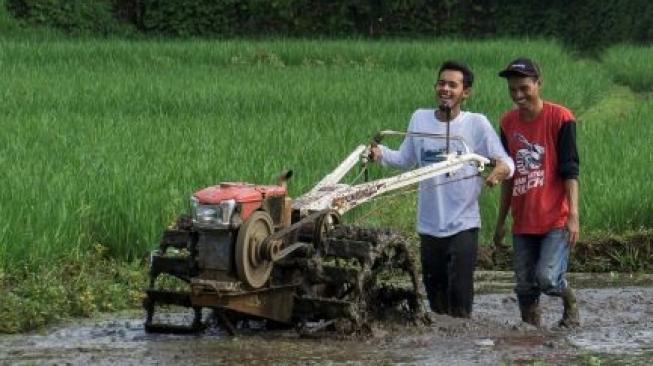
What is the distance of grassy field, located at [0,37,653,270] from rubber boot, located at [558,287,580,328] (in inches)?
75.5

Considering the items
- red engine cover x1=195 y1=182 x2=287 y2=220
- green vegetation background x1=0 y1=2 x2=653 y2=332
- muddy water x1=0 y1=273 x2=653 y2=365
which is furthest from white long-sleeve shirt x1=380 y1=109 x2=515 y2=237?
green vegetation background x1=0 y1=2 x2=653 y2=332

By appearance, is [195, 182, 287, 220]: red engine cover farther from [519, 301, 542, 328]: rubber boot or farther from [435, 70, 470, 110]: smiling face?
[519, 301, 542, 328]: rubber boot

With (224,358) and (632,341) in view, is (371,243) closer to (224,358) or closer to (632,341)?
(224,358)

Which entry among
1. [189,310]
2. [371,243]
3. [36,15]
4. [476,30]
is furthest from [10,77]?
[476,30]

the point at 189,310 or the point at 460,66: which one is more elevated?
the point at 460,66

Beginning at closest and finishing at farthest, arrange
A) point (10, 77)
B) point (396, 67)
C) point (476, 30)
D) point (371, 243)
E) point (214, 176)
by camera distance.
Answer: point (371, 243), point (214, 176), point (10, 77), point (396, 67), point (476, 30)

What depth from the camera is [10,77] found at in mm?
18594

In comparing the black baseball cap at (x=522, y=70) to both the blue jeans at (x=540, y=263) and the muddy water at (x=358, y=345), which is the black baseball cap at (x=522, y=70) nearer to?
the blue jeans at (x=540, y=263)

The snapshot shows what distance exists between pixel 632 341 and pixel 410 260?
1112mm

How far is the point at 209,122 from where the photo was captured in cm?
1448

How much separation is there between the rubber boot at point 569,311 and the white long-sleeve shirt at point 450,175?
1.88ft

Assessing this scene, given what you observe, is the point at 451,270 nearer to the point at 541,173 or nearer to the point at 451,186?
the point at 451,186

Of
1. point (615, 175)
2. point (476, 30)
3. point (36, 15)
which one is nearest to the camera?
point (615, 175)

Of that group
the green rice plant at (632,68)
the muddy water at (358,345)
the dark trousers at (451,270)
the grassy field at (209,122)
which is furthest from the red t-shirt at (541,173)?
the green rice plant at (632,68)
